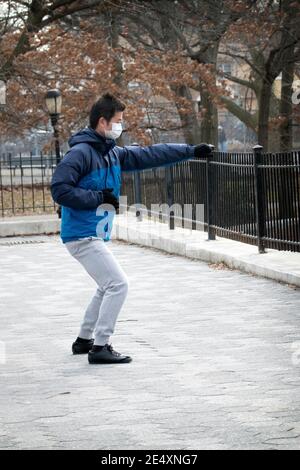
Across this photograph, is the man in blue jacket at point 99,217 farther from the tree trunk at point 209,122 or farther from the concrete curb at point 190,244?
the tree trunk at point 209,122

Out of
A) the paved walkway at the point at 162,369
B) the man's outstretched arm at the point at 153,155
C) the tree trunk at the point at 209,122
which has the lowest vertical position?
the paved walkway at the point at 162,369

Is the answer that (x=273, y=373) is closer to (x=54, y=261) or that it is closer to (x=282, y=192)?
(x=282, y=192)

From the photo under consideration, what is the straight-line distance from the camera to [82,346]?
862 cm

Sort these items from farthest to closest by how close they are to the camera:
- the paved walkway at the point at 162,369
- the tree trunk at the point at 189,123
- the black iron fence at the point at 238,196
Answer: the tree trunk at the point at 189,123 → the black iron fence at the point at 238,196 → the paved walkway at the point at 162,369

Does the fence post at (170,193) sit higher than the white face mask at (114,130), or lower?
lower

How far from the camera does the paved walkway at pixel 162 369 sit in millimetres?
6000

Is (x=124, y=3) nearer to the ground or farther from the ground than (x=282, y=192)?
farther from the ground

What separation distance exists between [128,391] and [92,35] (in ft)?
78.1

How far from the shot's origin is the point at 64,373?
25.9ft

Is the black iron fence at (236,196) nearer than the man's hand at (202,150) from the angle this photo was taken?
No

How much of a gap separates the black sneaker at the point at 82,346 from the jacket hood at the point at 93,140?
1433 mm

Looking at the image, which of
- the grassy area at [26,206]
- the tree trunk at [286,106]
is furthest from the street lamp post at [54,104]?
the tree trunk at [286,106]

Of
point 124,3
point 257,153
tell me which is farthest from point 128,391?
point 124,3

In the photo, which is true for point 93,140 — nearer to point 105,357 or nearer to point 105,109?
point 105,109
